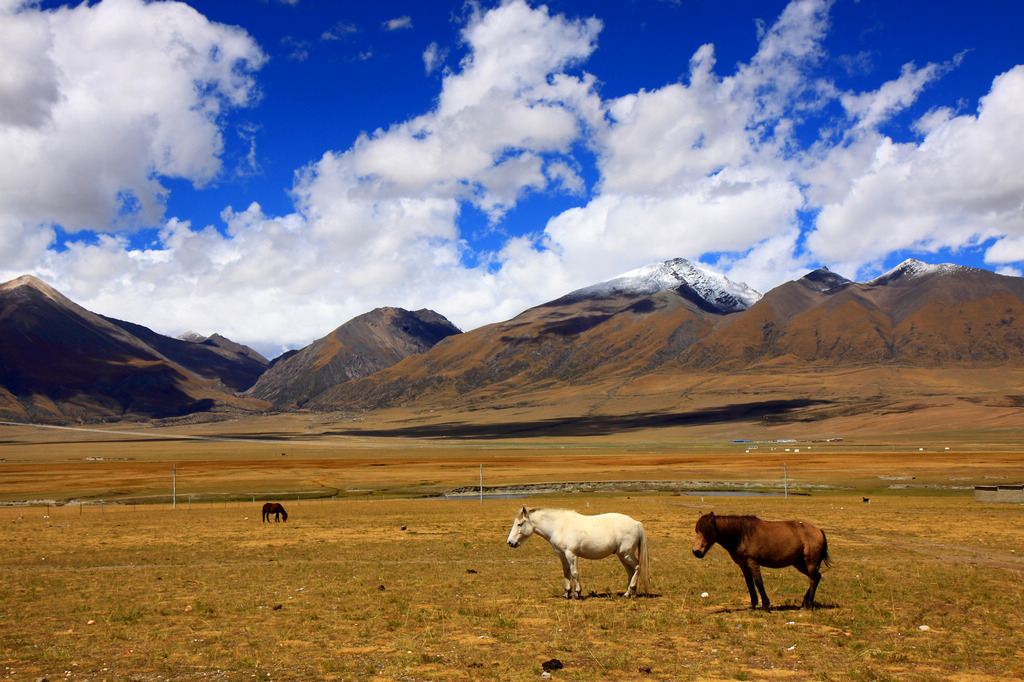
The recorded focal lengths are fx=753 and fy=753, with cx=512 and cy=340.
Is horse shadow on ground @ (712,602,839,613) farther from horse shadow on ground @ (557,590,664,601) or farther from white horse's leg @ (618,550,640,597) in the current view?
white horse's leg @ (618,550,640,597)

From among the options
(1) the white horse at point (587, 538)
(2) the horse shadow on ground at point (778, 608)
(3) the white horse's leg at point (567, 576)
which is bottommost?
(2) the horse shadow on ground at point (778, 608)

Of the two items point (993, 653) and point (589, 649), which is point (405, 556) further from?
point (993, 653)

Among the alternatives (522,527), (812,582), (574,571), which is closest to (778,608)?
(812,582)

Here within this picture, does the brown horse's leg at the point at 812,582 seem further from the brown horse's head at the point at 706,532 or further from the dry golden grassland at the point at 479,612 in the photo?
the brown horse's head at the point at 706,532

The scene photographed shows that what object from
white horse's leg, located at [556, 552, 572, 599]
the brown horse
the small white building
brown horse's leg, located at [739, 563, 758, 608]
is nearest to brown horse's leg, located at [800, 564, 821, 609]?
the brown horse

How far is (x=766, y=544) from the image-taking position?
15.7 metres

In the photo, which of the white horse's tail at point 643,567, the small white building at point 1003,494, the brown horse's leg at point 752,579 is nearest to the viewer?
the brown horse's leg at point 752,579

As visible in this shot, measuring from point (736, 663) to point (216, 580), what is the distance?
15461 millimetres

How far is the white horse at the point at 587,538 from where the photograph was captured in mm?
17547

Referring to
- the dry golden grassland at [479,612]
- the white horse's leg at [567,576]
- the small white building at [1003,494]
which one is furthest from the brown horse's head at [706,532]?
the small white building at [1003,494]

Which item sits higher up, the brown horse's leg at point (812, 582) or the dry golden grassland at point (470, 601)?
the brown horse's leg at point (812, 582)

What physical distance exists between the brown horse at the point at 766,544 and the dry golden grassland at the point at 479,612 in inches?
38.5

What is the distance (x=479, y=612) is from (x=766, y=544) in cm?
633

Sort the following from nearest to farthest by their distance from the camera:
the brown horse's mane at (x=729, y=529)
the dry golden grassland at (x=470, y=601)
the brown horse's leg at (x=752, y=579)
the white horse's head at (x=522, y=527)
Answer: the dry golden grassland at (x=470, y=601) < the brown horse's mane at (x=729, y=529) < the brown horse's leg at (x=752, y=579) < the white horse's head at (x=522, y=527)
